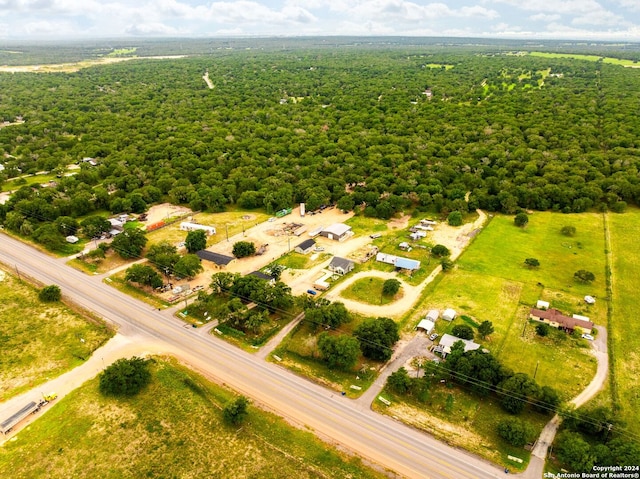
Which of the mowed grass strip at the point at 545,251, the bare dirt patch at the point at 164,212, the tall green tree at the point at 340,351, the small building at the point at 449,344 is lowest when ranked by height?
the bare dirt patch at the point at 164,212

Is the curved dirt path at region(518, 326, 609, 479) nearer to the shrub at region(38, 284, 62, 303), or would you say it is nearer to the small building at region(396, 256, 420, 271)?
the small building at region(396, 256, 420, 271)

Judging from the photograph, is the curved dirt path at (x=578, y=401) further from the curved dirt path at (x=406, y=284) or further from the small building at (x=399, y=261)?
the small building at (x=399, y=261)

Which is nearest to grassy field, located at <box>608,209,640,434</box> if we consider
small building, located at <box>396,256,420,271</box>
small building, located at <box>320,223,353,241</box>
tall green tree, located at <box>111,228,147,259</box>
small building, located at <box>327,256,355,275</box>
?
small building, located at <box>396,256,420,271</box>

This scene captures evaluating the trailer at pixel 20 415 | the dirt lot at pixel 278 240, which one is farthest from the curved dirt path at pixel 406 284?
the trailer at pixel 20 415

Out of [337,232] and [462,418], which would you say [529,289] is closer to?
[462,418]

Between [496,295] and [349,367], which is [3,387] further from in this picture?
[496,295]

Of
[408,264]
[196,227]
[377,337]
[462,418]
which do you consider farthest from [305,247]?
[462,418]
